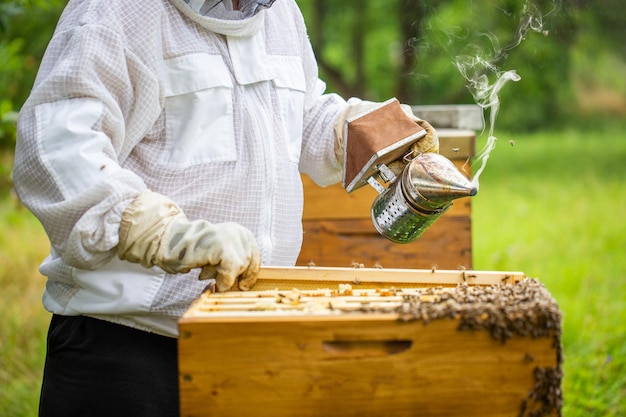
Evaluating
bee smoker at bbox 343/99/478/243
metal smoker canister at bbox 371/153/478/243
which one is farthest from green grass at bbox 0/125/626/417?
metal smoker canister at bbox 371/153/478/243

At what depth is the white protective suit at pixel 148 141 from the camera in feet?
5.63

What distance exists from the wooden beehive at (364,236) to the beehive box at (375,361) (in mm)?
1703

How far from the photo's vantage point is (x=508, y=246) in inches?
260

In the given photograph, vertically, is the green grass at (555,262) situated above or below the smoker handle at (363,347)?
below

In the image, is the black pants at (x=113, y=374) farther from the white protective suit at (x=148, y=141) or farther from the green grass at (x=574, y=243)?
the green grass at (x=574, y=243)

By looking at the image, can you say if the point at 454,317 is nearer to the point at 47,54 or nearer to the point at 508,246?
the point at 47,54

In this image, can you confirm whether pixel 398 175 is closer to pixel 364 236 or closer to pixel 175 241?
pixel 175 241

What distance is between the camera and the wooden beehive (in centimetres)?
327

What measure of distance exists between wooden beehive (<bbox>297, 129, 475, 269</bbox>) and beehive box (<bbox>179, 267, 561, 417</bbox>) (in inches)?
67.1

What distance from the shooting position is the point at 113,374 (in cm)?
191

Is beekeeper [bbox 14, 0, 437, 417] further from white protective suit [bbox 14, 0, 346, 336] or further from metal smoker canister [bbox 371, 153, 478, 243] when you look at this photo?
metal smoker canister [bbox 371, 153, 478, 243]

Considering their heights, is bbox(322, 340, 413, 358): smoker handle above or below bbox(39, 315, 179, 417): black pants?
above

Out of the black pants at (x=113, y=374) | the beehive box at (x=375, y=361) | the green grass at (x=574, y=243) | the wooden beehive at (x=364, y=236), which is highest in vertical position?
the beehive box at (x=375, y=361)

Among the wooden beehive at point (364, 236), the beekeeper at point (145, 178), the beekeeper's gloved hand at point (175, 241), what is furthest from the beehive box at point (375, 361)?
the wooden beehive at point (364, 236)
